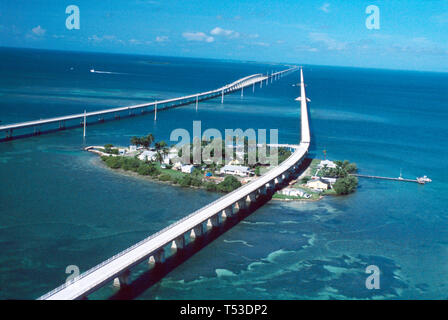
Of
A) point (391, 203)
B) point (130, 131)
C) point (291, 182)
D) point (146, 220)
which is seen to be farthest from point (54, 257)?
point (130, 131)

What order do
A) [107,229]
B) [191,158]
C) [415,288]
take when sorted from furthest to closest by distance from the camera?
[191,158] → [107,229] → [415,288]

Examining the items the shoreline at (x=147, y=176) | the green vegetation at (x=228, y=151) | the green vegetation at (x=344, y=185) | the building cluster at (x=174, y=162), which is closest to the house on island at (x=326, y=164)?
the shoreline at (x=147, y=176)

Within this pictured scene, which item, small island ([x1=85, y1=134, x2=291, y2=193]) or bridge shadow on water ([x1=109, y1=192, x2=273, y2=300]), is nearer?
bridge shadow on water ([x1=109, y1=192, x2=273, y2=300])

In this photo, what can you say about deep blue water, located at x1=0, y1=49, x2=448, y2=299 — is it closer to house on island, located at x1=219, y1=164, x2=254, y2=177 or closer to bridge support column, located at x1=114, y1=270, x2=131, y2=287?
bridge support column, located at x1=114, y1=270, x2=131, y2=287

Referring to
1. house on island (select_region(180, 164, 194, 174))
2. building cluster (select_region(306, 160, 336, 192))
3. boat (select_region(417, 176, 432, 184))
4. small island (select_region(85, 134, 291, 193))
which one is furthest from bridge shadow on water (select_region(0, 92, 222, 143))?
boat (select_region(417, 176, 432, 184))

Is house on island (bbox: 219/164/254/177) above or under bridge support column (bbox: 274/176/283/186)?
above

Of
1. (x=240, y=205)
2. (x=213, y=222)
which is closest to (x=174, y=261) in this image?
(x=213, y=222)
